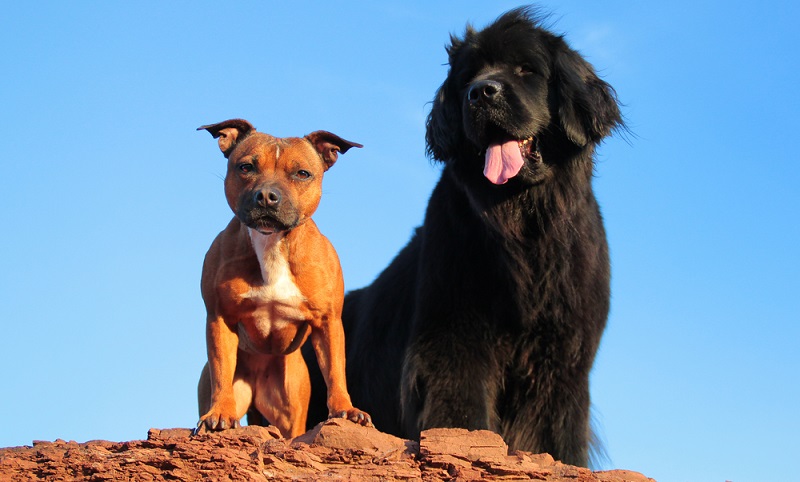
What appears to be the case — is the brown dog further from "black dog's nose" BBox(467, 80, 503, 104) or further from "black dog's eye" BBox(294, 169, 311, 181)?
"black dog's nose" BBox(467, 80, 503, 104)

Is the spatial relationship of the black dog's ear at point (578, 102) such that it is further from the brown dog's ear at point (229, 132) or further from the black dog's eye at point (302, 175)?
the brown dog's ear at point (229, 132)

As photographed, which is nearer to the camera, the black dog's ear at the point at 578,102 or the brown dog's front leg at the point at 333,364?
the brown dog's front leg at the point at 333,364

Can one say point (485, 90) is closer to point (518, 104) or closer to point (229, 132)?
point (518, 104)

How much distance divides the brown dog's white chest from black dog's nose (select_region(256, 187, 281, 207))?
0.39m

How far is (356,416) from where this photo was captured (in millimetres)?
6230

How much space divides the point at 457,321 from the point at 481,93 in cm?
158

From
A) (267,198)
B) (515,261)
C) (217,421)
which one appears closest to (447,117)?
(515,261)

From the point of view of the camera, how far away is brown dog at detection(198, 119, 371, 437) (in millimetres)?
6562

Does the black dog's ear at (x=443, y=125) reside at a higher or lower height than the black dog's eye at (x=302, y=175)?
higher

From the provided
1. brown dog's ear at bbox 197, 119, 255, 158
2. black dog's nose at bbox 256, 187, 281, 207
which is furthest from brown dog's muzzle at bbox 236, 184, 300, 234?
brown dog's ear at bbox 197, 119, 255, 158

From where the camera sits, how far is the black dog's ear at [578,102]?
7.19 m

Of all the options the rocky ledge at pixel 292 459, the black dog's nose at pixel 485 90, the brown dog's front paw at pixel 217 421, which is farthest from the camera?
the black dog's nose at pixel 485 90

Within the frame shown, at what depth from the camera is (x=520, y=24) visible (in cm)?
752

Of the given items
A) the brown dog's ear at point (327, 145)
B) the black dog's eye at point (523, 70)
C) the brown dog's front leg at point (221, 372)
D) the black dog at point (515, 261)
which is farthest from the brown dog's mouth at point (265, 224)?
the black dog's eye at point (523, 70)
